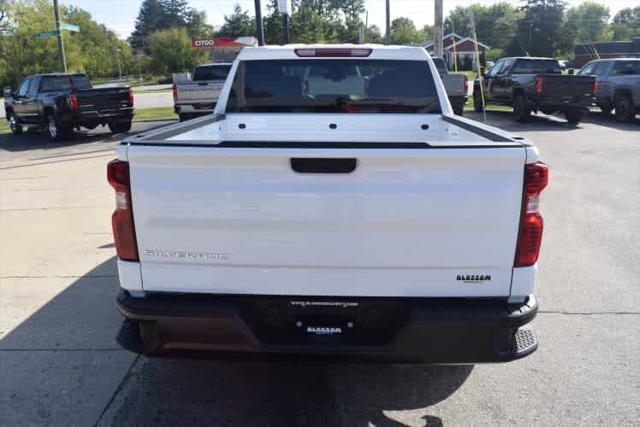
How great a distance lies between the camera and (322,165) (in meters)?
2.64

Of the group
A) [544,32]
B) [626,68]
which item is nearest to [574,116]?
[626,68]

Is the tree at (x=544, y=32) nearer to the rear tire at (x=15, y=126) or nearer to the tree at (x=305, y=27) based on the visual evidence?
the tree at (x=305, y=27)

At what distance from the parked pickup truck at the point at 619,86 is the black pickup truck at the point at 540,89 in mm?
1512

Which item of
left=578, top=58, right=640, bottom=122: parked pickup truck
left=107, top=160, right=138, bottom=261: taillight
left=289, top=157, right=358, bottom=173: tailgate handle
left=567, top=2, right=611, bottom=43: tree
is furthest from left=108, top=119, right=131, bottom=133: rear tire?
left=567, top=2, right=611, bottom=43: tree

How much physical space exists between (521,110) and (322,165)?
54.6ft

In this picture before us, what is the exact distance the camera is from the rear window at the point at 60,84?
1740 cm

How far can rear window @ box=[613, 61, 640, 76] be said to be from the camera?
18.5 m

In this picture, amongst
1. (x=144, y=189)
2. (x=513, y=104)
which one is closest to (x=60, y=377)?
(x=144, y=189)

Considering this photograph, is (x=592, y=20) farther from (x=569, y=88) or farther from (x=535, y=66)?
(x=569, y=88)

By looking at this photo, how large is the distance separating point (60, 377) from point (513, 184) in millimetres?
3046

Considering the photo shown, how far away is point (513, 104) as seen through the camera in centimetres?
1847

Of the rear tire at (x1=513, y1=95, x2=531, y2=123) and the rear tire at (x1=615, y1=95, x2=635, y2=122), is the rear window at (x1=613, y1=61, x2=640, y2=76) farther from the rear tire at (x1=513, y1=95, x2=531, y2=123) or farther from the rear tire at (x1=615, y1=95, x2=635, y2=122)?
the rear tire at (x1=513, y1=95, x2=531, y2=123)

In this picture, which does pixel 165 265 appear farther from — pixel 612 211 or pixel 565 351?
pixel 612 211

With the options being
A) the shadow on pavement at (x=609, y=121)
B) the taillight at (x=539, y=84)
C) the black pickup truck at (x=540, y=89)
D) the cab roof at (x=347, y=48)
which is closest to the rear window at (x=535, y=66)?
the black pickup truck at (x=540, y=89)
